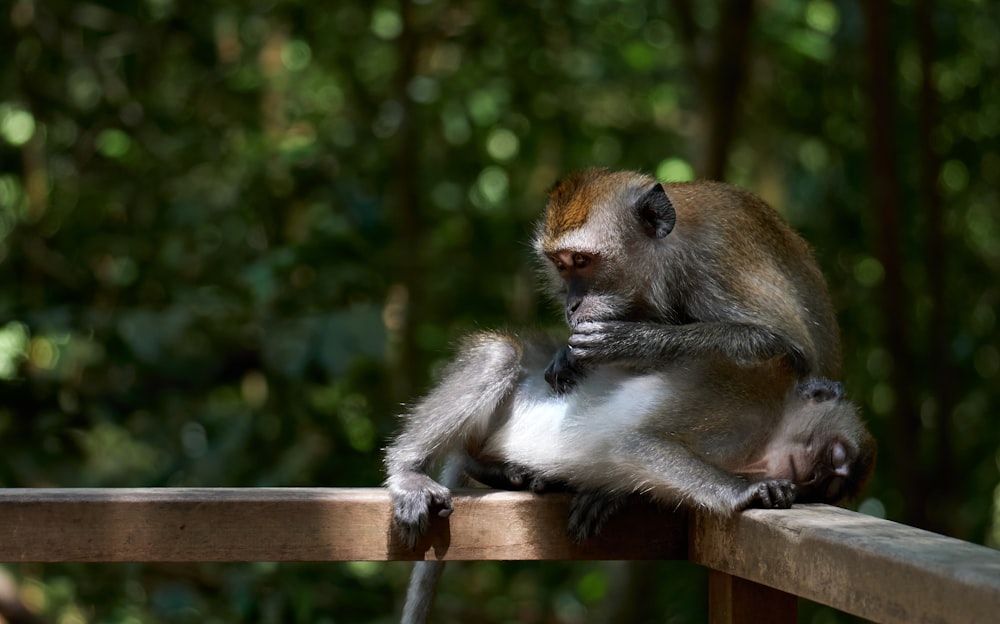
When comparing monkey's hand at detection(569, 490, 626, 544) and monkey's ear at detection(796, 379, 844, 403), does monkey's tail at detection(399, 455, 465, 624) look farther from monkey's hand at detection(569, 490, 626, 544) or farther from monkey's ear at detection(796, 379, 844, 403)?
monkey's ear at detection(796, 379, 844, 403)

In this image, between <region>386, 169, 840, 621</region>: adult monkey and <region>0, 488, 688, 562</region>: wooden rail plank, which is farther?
<region>386, 169, 840, 621</region>: adult monkey

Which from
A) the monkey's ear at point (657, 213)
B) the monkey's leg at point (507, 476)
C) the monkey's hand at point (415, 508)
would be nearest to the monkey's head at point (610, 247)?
the monkey's ear at point (657, 213)

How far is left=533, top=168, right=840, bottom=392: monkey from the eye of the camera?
10.8 ft

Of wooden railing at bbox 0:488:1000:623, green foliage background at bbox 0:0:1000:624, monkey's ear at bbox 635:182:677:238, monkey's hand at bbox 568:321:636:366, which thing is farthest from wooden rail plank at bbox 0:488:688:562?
green foliage background at bbox 0:0:1000:624

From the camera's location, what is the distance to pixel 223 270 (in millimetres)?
5988

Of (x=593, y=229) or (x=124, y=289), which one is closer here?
(x=593, y=229)

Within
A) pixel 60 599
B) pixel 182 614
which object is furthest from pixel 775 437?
pixel 60 599

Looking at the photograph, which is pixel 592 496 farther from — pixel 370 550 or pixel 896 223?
pixel 896 223

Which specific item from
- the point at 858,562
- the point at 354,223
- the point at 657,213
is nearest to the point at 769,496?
the point at 858,562

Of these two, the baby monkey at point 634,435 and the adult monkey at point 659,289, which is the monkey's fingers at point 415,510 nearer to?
the baby monkey at point 634,435

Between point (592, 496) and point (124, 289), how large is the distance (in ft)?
10.4

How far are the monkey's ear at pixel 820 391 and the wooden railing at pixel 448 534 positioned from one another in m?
0.42

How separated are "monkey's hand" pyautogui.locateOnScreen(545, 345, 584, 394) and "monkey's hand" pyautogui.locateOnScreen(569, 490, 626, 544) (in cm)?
49

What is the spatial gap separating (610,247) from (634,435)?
0.69m
